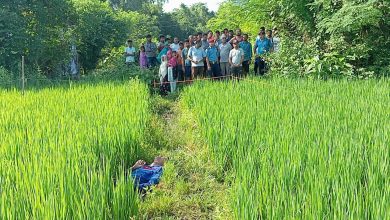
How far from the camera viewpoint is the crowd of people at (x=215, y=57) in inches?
383

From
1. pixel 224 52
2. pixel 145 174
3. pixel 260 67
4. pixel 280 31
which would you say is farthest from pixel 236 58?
pixel 145 174

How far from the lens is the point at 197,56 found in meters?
9.84

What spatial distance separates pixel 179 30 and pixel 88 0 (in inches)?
1183

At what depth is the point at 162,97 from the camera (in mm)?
9781

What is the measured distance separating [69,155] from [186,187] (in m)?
1.22

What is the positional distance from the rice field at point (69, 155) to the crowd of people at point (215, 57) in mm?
3482

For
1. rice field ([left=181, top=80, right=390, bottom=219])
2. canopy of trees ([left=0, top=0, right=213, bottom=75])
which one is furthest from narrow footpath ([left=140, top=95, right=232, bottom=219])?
canopy of trees ([left=0, top=0, right=213, bottom=75])

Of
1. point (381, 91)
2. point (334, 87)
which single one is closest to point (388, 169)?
point (381, 91)

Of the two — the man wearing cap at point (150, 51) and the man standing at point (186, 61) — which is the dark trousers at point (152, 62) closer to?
the man wearing cap at point (150, 51)

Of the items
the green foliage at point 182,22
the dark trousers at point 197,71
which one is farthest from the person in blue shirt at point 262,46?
the green foliage at point 182,22

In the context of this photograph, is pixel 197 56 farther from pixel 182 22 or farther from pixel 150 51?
pixel 182 22

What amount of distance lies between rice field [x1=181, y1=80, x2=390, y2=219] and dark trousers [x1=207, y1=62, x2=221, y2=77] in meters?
4.25

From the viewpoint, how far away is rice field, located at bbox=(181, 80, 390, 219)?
2.24m

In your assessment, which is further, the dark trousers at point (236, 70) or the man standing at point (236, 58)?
the dark trousers at point (236, 70)
